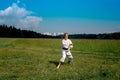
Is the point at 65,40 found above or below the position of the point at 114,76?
above

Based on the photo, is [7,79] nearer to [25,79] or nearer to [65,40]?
[25,79]

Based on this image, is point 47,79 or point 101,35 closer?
point 47,79

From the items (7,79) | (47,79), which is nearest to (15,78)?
(7,79)

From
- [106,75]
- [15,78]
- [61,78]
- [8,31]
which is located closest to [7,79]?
[15,78]

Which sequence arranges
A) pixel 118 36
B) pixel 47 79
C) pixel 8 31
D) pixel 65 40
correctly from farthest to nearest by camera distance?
pixel 8 31 < pixel 118 36 < pixel 65 40 < pixel 47 79

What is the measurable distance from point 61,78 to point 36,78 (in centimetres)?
128

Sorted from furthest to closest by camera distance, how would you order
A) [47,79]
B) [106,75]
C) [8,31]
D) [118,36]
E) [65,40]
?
[8,31] → [118,36] → [65,40] → [106,75] → [47,79]

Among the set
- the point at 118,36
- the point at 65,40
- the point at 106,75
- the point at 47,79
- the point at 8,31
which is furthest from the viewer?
the point at 8,31

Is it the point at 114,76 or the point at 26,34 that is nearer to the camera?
the point at 114,76

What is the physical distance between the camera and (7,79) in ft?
37.1

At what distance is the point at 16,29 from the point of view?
164750 mm

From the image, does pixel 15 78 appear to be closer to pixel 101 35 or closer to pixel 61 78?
pixel 61 78

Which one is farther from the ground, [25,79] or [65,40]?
[65,40]

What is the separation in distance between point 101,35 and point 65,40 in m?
102
